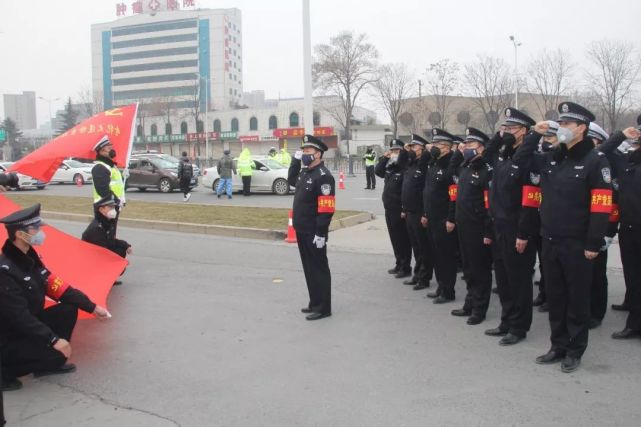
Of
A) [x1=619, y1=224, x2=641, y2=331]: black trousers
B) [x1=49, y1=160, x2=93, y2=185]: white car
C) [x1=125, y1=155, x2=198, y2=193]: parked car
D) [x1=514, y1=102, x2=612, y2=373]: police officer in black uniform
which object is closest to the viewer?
[x1=514, y1=102, x2=612, y2=373]: police officer in black uniform

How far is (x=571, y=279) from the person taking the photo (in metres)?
4.84

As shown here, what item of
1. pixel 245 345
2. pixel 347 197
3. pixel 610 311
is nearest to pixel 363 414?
pixel 245 345

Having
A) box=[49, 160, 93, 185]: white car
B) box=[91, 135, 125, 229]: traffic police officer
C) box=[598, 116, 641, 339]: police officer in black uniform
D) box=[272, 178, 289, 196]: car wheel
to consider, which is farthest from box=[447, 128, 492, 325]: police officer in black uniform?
box=[49, 160, 93, 185]: white car

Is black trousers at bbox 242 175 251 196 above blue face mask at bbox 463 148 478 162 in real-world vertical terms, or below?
below

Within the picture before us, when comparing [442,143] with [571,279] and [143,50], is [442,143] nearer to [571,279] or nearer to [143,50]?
[571,279]

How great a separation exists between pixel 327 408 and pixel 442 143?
4000 millimetres

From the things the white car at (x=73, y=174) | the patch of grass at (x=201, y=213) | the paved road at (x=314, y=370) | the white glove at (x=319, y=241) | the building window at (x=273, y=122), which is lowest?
the paved road at (x=314, y=370)

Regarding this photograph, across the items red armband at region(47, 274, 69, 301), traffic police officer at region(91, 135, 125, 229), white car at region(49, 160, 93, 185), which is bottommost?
red armband at region(47, 274, 69, 301)

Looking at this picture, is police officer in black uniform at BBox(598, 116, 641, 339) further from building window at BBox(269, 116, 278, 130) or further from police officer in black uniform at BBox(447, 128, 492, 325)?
building window at BBox(269, 116, 278, 130)

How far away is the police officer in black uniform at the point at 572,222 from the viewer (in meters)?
4.69

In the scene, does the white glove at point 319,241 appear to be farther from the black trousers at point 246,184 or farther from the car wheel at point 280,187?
the car wheel at point 280,187

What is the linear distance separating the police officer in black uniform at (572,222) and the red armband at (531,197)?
29 centimetres

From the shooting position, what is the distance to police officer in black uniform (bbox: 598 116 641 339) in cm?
550

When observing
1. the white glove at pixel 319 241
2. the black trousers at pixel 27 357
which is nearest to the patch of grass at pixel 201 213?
the white glove at pixel 319 241
